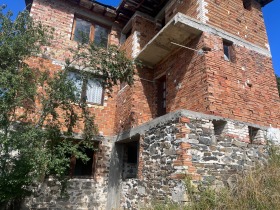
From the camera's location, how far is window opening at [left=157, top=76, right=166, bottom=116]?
897 cm

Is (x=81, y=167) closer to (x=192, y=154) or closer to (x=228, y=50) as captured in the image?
(x=192, y=154)

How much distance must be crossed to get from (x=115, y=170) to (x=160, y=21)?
22.5 feet

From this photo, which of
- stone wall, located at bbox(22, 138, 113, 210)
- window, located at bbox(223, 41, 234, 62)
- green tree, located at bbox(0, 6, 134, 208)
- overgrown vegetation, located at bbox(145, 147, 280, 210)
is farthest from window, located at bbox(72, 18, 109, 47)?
overgrown vegetation, located at bbox(145, 147, 280, 210)

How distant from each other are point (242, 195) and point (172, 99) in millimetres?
4065

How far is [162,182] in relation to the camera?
18.4ft

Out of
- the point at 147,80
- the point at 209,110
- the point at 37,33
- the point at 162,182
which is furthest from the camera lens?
the point at 147,80

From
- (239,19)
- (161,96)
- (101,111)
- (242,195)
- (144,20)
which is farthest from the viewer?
(144,20)

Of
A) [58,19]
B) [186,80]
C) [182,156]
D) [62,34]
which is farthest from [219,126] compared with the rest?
[58,19]

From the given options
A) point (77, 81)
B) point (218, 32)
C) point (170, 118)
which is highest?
point (218, 32)

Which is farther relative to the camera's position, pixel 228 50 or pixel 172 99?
pixel 172 99

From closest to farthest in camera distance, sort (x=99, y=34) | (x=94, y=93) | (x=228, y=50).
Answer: (x=228, y=50), (x=94, y=93), (x=99, y=34)

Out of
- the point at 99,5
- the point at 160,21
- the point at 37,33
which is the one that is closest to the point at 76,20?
the point at 99,5

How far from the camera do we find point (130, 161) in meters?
9.31

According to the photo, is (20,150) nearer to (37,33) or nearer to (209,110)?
(37,33)
